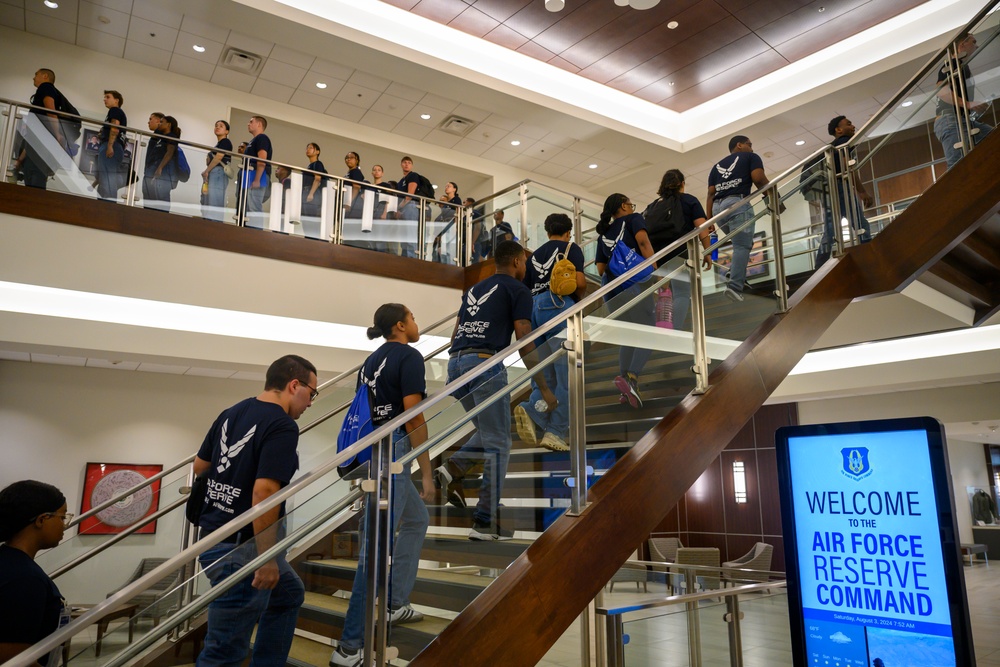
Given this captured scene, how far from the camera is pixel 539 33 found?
10375 mm

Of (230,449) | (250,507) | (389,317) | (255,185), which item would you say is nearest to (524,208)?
(255,185)

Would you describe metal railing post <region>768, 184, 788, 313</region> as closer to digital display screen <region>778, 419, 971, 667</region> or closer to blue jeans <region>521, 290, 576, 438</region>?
digital display screen <region>778, 419, 971, 667</region>

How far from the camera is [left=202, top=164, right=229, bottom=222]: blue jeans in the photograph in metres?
8.37

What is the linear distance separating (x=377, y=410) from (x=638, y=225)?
270 cm

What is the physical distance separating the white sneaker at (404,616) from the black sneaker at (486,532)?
48cm

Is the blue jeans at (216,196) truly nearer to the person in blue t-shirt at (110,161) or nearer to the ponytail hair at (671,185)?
the person in blue t-shirt at (110,161)

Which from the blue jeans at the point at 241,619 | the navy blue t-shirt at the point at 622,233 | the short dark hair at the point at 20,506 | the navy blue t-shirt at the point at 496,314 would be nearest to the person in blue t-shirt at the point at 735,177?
the navy blue t-shirt at the point at 622,233

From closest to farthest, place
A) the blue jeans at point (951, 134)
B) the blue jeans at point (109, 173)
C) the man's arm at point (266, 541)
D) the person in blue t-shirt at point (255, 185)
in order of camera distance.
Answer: the man's arm at point (266, 541)
the blue jeans at point (951, 134)
the blue jeans at point (109, 173)
the person in blue t-shirt at point (255, 185)

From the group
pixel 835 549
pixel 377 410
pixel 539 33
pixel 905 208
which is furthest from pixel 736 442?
pixel 377 410

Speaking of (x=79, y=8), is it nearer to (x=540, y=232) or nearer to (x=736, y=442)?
(x=540, y=232)

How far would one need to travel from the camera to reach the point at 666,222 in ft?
19.0

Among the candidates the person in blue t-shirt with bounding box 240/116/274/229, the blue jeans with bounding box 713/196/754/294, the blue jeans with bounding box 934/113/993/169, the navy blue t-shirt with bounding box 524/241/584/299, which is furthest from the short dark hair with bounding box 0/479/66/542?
the person in blue t-shirt with bounding box 240/116/274/229

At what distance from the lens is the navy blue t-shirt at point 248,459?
2801 mm

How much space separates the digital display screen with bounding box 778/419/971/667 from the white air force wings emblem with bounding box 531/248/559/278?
191cm
